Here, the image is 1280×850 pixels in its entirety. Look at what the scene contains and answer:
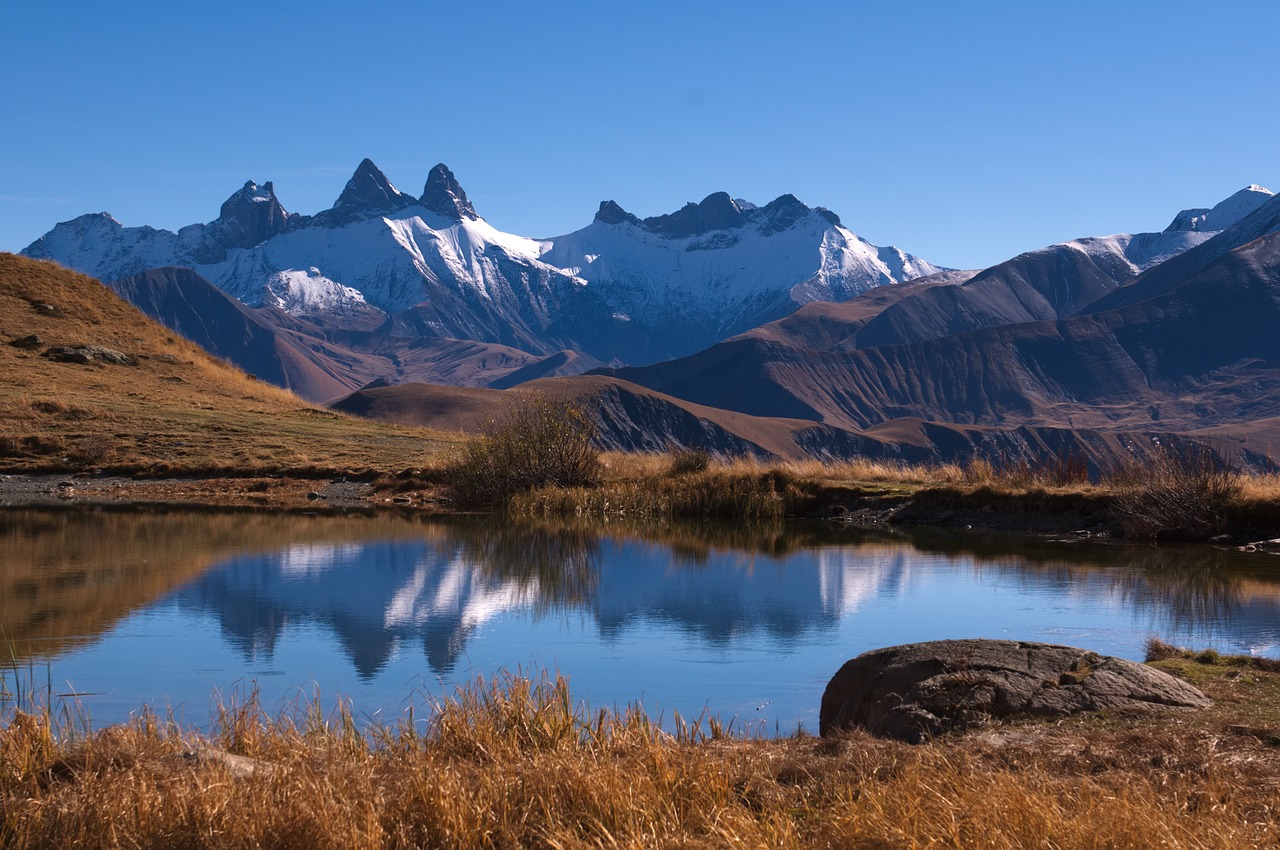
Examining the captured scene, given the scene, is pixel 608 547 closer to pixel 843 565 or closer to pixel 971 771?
pixel 843 565

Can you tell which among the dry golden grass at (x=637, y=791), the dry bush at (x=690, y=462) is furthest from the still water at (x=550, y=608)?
the dry bush at (x=690, y=462)

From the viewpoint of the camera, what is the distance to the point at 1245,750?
6.70 metres

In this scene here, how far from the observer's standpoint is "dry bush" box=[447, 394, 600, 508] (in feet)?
103

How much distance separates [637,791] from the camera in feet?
19.3

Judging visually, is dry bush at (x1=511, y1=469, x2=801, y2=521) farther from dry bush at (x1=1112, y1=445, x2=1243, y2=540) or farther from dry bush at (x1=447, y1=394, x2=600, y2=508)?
dry bush at (x1=1112, y1=445, x2=1243, y2=540)

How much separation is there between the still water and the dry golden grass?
231 cm

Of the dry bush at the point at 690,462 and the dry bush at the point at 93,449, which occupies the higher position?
the dry bush at the point at 93,449

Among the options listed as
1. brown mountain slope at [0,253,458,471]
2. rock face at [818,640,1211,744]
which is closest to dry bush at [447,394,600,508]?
brown mountain slope at [0,253,458,471]

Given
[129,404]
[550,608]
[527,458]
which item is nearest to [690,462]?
[527,458]

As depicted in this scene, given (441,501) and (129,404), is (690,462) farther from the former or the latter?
(129,404)

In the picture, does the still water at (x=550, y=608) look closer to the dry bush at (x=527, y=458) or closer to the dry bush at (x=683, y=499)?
the dry bush at (x=683, y=499)

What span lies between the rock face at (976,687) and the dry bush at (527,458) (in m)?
22.7

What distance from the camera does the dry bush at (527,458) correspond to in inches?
1235

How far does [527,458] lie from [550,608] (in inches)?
616
